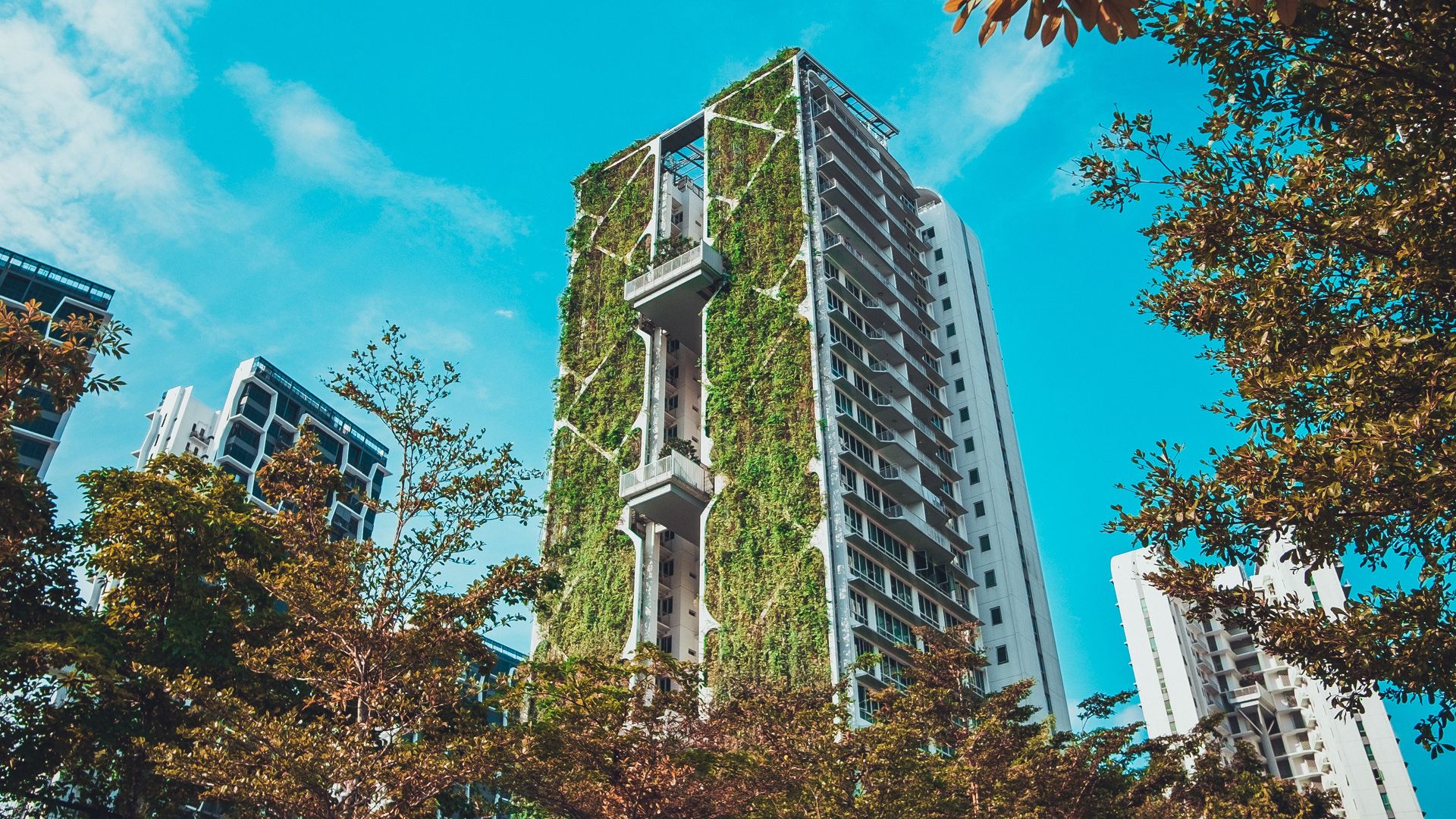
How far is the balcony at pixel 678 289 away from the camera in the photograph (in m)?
51.8

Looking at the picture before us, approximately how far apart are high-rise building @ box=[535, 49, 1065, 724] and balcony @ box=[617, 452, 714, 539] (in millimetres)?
118

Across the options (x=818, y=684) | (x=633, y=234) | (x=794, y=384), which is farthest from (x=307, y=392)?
(x=818, y=684)

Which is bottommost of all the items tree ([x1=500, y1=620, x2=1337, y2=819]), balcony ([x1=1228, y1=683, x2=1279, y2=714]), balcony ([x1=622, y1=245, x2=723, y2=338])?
tree ([x1=500, y1=620, x2=1337, y2=819])

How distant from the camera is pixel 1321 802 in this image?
4000 centimetres


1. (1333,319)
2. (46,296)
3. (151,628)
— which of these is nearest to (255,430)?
(46,296)

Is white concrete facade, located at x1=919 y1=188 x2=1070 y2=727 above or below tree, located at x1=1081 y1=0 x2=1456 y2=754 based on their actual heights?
above

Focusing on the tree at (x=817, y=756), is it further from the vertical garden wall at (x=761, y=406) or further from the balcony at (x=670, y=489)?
the balcony at (x=670, y=489)

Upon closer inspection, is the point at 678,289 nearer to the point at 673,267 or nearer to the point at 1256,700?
the point at 673,267

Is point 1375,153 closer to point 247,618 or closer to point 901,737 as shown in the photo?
point 901,737

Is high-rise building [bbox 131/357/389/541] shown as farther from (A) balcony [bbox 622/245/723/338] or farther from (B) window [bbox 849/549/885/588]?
(B) window [bbox 849/549/885/588]

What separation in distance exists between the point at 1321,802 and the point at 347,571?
37218mm

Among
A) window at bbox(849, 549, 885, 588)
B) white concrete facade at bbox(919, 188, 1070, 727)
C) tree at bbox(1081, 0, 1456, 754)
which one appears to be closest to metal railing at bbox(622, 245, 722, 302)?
white concrete facade at bbox(919, 188, 1070, 727)

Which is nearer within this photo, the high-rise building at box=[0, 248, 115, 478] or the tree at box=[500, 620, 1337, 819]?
the tree at box=[500, 620, 1337, 819]

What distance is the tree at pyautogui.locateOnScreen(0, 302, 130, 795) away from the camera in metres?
13.8
